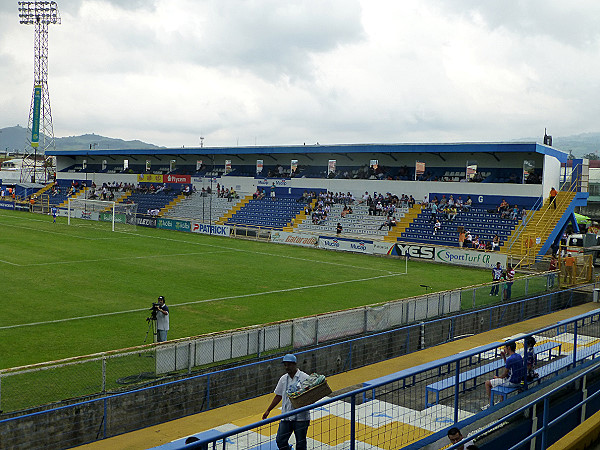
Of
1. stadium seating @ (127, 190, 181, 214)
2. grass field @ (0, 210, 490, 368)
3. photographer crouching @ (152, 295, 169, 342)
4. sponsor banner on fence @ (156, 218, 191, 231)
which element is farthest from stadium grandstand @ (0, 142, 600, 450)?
grass field @ (0, 210, 490, 368)

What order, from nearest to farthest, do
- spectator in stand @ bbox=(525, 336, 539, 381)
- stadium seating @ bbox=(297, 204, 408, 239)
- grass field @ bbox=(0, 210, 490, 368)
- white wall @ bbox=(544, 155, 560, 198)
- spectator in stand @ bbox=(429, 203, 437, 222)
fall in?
1. spectator in stand @ bbox=(525, 336, 539, 381)
2. grass field @ bbox=(0, 210, 490, 368)
3. white wall @ bbox=(544, 155, 560, 198)
4. spectator in stand @ bbox=(429, 203, 437, 222)
5. stadium seating @ bbox=(297, 204, 408, 239)

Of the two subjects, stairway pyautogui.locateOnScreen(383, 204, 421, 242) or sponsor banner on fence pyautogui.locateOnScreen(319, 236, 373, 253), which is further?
stairway pyautogui.locateOnScreen(383, 204, 421, 242)

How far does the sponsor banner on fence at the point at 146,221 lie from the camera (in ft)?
196

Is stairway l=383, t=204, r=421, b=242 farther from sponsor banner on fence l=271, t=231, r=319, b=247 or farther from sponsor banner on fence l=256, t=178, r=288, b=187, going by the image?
sponsor banner on fence l=256, t=178, r=288, b=187

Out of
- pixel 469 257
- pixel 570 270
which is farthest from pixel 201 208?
pixel 570 270

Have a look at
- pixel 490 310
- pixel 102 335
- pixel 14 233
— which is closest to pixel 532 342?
pixel 490 310

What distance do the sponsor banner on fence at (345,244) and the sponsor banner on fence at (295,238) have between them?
2.34 ft

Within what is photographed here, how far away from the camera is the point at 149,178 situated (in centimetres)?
7644

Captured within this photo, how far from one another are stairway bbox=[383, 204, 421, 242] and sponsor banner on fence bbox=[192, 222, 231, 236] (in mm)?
14305

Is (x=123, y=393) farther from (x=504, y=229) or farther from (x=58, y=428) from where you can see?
(x=504, y=229)

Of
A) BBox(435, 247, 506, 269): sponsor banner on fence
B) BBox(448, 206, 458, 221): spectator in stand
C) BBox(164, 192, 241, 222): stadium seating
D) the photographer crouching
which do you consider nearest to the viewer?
the photographer crouching

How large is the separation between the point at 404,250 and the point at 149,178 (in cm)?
4365

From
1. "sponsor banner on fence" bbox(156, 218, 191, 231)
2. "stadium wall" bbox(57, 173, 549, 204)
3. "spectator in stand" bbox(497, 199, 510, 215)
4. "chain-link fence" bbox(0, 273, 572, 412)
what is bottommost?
"chain-link fence" bbox(0, 273, 572, 412)

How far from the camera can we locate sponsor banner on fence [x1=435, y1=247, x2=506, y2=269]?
38.2m
